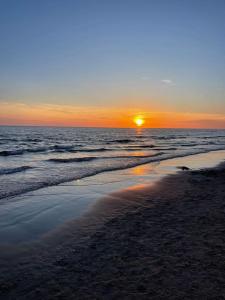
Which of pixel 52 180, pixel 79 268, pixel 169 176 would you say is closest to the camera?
pixel 79 268

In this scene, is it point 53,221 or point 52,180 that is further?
point 52,180

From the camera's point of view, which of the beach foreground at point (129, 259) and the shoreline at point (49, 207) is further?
the shoreline at point (49, 207)

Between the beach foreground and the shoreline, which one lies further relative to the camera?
the shoreline

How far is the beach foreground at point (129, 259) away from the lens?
4035 millimetres

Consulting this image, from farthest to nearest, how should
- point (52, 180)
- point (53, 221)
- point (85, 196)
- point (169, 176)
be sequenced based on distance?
1. point (169, 176)
2. point (52, 180)
3. point (85, 196)
4. point (53, 221)

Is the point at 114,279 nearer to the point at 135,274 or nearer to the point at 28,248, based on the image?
the point at 135,274

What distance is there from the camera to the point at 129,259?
4992 millimetres

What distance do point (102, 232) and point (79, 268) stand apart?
71.0 inches

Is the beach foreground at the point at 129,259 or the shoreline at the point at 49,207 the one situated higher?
the beach foreground at the point at 129,259

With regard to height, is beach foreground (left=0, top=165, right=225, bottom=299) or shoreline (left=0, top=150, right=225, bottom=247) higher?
beach foreground (left=0, top=165, right=225, bottom=299)

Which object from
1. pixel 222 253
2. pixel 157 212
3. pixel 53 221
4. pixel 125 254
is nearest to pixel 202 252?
pixel 222 253

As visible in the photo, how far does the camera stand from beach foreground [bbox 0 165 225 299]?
4.04 metres

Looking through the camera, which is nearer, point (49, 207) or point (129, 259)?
point (129, 259)

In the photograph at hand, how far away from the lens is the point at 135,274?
4465 mm
